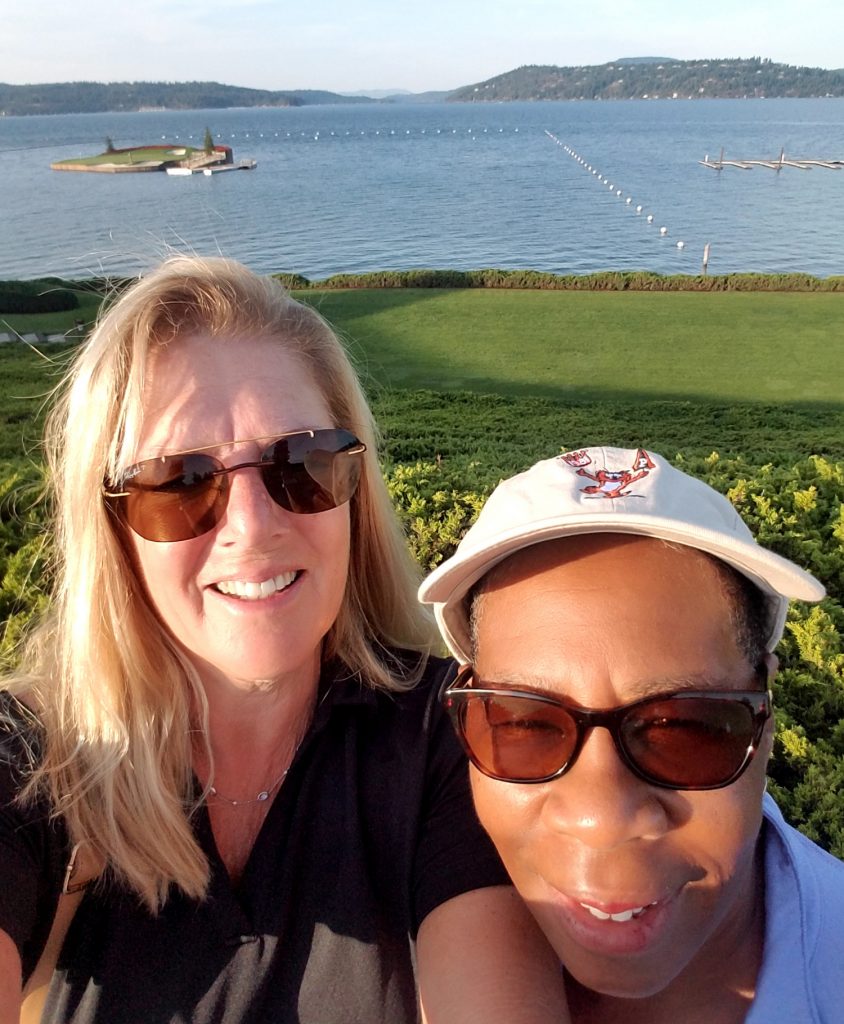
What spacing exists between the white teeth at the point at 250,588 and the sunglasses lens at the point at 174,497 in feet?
0.44

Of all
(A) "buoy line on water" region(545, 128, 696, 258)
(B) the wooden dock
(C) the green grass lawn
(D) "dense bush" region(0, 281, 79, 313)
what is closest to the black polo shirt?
(C) the green grass lawn

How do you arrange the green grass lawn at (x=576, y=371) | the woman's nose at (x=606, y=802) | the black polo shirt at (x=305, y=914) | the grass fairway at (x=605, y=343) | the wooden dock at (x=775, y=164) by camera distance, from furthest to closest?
the wooden dock at (x=775, y=164)
the grass fairway at (x=605, y=343)
the green grass lawn at (x=576, y=371)
the black polo shirt at (x=305, y=914)
the woman's nose at (x=606, y=802)

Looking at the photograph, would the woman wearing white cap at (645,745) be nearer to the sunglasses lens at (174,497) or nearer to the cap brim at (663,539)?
the cap brim at (663,539)

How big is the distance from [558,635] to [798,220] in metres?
54.0

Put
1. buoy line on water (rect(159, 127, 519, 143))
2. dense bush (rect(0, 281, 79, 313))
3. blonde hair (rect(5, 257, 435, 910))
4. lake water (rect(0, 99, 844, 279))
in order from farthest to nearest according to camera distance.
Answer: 1. buoy line on water (rect(159, 127, 519, 143))
2. lake water (rect(0, 99, 844, 279))
3. dense bush (rect(0, 281, 79, 313))
4. blonde hair (rect(5, 257, 435, 910))

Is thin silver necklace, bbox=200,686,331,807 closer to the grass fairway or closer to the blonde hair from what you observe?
the blonde hair

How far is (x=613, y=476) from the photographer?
1469 mm

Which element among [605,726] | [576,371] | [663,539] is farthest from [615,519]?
[576,371]

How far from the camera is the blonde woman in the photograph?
5.42 feet

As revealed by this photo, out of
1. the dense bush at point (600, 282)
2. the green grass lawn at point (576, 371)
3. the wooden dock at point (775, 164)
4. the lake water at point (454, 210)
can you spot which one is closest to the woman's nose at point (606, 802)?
the lake water at point (454, 210)

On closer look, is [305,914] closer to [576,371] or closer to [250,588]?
[250,588]

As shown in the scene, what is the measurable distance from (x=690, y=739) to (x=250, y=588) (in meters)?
1.00

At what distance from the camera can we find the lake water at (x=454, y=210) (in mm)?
37594

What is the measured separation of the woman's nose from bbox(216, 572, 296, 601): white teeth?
31.9 inches
